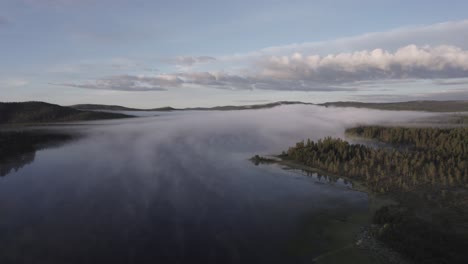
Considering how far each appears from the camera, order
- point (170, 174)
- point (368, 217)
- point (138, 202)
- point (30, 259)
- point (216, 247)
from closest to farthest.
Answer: point (30, 259), point (216, 247), point (368, 217), point (138, 202), point (170, 174)

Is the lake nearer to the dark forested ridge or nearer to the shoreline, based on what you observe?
the shoreline

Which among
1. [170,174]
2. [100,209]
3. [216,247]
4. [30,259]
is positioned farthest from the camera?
[170,174]

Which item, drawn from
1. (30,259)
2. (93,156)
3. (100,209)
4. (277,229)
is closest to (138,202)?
(100,209)

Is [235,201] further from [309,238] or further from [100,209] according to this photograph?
[100,209]

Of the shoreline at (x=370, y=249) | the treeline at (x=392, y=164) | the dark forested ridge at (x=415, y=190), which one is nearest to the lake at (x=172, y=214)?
the shoreline at (x=370, y=249)

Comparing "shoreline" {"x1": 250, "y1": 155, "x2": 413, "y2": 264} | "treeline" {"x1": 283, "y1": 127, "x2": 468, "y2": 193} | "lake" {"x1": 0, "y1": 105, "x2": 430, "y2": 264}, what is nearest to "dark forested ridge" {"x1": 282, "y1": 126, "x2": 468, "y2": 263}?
"treeline" {"x1": 283, "y1": 127, "x2": 468, "y2": 193}

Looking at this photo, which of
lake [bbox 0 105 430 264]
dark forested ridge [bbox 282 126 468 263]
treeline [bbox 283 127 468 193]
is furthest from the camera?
treeline [bbox 283 127 468 193]

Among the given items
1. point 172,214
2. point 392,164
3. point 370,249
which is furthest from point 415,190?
point 172,214

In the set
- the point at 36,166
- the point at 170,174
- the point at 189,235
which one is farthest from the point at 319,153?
the point at 36,166

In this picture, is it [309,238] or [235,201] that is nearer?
[309,238]
